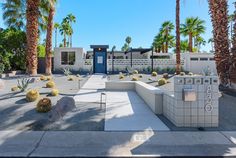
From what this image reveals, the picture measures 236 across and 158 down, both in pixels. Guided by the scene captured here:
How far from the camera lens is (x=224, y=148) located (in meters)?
5.65

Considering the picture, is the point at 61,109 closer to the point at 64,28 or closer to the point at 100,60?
the point at 100,60

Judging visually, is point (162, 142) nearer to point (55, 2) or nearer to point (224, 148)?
point (224, 148)

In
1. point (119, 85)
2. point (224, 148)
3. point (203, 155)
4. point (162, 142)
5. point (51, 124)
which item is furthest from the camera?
point (119, 85)

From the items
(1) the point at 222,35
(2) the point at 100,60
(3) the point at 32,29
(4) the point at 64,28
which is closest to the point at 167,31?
(4) the point at 64,28

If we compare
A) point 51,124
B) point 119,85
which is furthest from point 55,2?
point 51,124

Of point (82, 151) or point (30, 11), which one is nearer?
point (82, 151)

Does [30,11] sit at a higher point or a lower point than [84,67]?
higher

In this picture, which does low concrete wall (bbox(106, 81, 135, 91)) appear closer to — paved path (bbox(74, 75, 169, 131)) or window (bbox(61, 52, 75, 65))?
paved path (bbox(74, 75, 169, 131))

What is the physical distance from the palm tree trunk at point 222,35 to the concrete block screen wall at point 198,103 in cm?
829

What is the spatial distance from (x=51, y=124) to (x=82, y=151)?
229cm

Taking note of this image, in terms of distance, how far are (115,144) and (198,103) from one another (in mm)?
2756

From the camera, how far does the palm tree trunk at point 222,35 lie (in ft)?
48.8

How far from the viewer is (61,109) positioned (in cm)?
861

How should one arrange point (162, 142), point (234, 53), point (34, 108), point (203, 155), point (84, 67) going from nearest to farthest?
point (203, 155) < point (162, 142) < point (34, 108) < point (234, 53) < point (84, 67)
